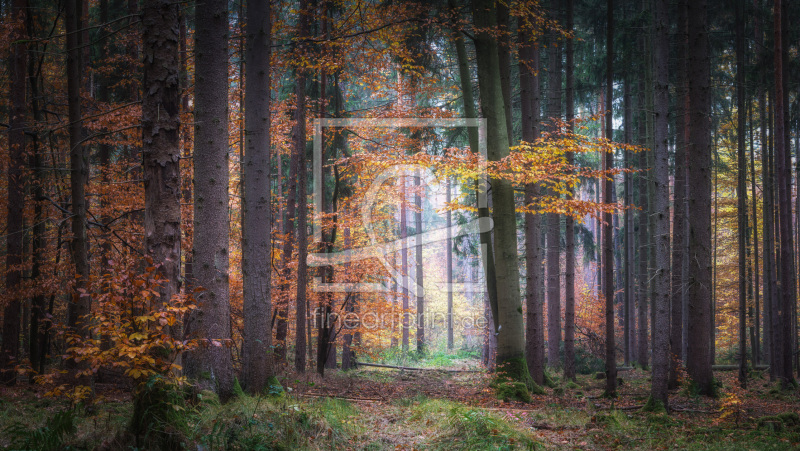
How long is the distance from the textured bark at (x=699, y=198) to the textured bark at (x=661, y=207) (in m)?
2.75

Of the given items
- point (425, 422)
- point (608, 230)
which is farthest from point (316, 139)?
point (425, 422)

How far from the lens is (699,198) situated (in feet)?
35.6

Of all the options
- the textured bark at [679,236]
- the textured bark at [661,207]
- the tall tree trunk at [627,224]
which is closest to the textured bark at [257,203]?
the textured bark at [661,207]

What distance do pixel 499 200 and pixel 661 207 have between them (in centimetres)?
334

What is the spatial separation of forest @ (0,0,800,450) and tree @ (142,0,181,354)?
21 mm

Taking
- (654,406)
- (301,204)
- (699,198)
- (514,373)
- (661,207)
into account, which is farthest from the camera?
(301,204)

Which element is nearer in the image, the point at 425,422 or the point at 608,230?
the point at 425,422

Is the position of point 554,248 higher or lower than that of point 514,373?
higher

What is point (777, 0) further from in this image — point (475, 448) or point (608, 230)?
point (475, 448)

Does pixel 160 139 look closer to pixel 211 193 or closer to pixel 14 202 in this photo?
pixel 211 193

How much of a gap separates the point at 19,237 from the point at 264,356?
678 centimetres

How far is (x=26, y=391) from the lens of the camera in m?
8.98

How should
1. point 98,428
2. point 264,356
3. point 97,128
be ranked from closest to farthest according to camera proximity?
point 98,428 → point 264,356 → point 97,128

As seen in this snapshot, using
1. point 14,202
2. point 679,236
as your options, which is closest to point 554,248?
point 679,236
